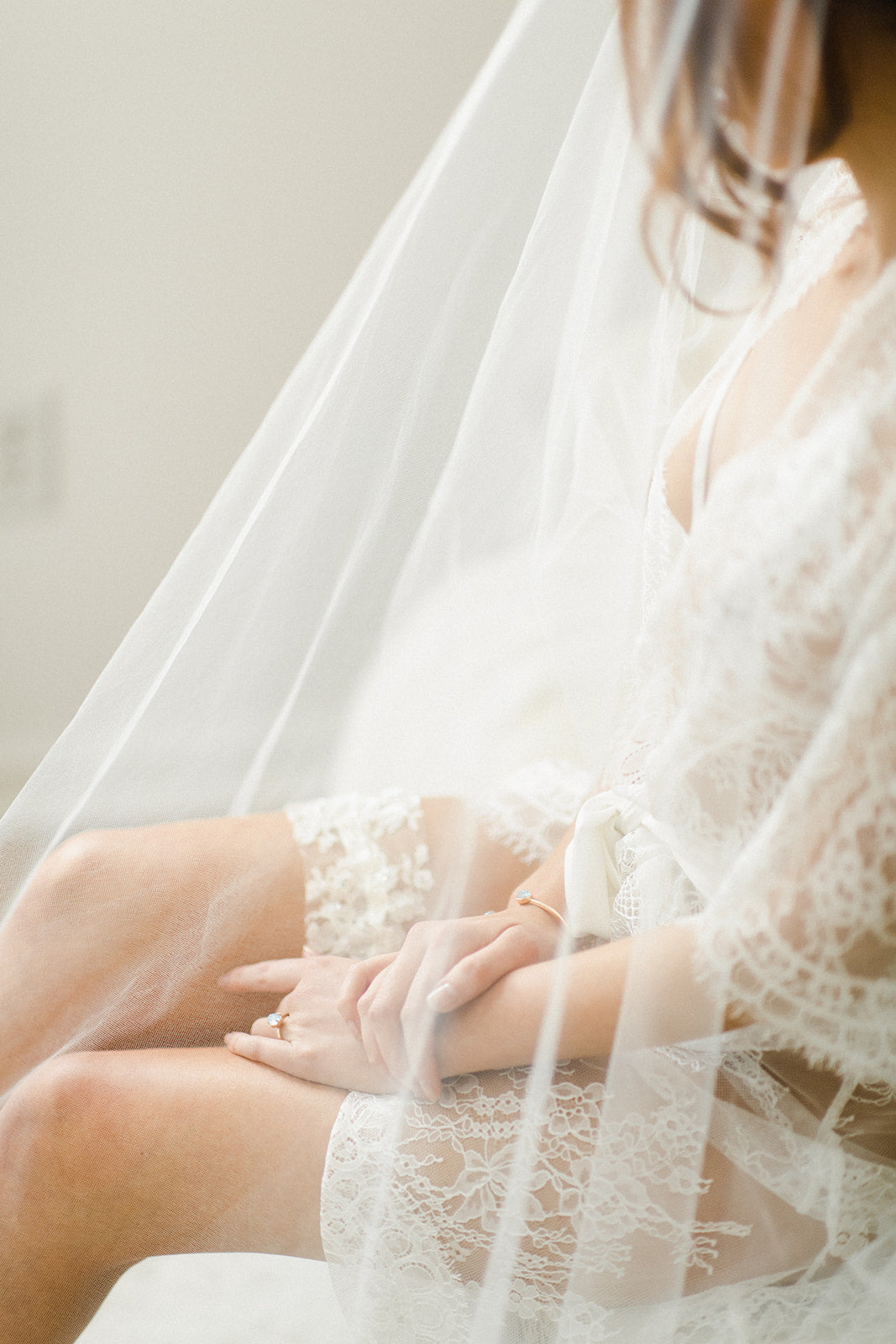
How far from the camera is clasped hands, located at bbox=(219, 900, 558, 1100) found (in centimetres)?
59

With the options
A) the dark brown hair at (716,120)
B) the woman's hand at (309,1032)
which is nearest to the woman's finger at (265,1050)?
the woman's hand at (309,1032)

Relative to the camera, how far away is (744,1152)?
0.56 meters

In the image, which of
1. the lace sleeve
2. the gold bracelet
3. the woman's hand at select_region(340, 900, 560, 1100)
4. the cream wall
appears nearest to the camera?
the lace sleeve

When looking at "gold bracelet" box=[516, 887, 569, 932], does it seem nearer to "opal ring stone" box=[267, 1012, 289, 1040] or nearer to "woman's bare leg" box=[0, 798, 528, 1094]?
"woman's bare leg" box=[0, 798, 528, 1094]

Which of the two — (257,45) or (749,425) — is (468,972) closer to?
(749,425)

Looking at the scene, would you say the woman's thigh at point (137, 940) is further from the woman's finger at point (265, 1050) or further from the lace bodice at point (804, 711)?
the lace bodice at point (804, 711)

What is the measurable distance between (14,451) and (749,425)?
1.50 meters

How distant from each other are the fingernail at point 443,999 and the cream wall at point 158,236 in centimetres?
140

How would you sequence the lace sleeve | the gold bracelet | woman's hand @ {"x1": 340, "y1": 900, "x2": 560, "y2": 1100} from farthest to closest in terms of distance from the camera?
the gold bracelet < woman's hand @ {"x1": 340, "y1": 900, "x2": 560, "y2": 1100} < the lace sleeve

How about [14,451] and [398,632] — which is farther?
[14,451]

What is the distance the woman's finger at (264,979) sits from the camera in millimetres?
697

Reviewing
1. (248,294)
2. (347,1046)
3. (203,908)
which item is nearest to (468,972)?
(347,1046)

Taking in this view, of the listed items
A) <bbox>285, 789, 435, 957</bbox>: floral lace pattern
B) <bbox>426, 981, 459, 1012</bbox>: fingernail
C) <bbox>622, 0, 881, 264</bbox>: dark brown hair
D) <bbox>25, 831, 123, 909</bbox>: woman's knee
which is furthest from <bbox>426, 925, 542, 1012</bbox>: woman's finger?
<bbox>622, 0, 881, 264</bbox>: dark brown hair

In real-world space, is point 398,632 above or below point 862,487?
below
